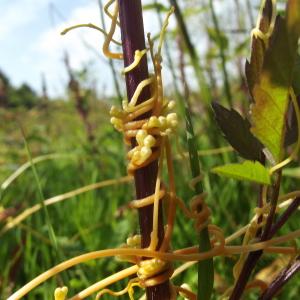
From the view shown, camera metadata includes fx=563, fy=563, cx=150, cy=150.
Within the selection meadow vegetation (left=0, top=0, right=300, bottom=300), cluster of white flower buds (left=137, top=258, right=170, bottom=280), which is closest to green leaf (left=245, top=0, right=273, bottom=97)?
meadow vegetation (left=0, top=0, right=300, bottom=300)

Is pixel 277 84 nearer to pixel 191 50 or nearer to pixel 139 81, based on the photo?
pixel 139 81

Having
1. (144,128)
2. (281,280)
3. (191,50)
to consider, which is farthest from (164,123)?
(191,50)

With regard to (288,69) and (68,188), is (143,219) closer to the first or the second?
(288,69)

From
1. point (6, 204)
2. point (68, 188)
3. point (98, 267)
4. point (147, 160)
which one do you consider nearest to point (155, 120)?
point (147, 160)

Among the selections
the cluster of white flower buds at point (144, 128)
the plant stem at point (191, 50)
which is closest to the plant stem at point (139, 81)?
the cluster of white flower buds at point (144, 128)

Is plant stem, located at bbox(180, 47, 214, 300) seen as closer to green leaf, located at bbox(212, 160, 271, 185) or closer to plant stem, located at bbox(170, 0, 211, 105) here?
green leaf, located at bbox(212, 160, 271, 185)

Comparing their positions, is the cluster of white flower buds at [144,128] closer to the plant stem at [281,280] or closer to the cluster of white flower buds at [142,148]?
the cluster of white flower buds at [142,148]
